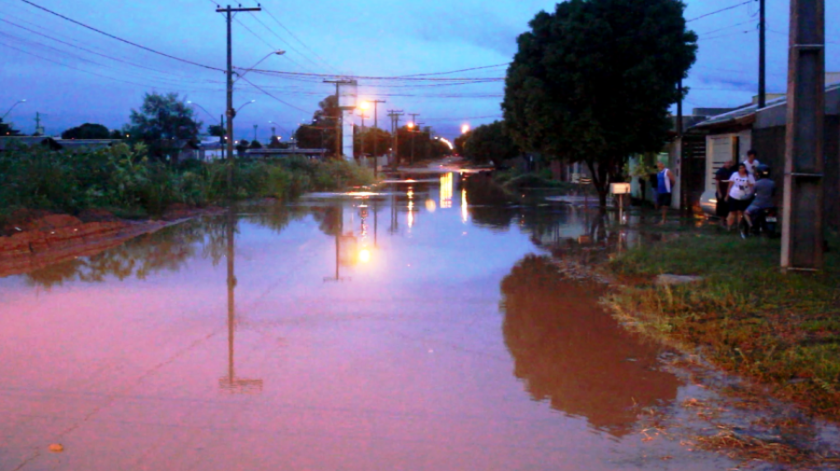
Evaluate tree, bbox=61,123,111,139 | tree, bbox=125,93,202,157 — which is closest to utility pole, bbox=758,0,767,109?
tree, bbox=125,93,202,157

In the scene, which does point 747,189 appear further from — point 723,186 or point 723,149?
point 723,149

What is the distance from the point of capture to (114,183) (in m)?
21.9

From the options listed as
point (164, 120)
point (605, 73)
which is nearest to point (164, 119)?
point (164, 120)

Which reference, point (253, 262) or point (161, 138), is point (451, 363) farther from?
point (161, 138)

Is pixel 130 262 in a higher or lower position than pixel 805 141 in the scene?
lower

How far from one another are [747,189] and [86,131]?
79375 mm

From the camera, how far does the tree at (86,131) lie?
8162 centimetres

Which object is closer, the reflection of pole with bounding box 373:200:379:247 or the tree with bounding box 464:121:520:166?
the reflection of pole with bounding box 373:200:379:247

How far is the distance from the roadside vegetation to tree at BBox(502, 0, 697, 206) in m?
11.2

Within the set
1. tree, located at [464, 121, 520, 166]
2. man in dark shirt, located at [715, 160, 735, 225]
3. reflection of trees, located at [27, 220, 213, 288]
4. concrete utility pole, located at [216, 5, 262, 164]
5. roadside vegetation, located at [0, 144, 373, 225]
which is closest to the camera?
reflection of trees, located at [27, 220, 213, 288]

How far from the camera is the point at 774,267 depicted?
429 inches

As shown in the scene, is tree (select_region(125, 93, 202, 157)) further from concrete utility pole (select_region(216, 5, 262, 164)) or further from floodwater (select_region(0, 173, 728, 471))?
floodwater (select_region(0, 173, 728, 471))

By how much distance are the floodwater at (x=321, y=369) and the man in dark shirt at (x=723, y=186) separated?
553 centimetres

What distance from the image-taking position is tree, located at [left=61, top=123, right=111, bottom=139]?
81.6 metres
